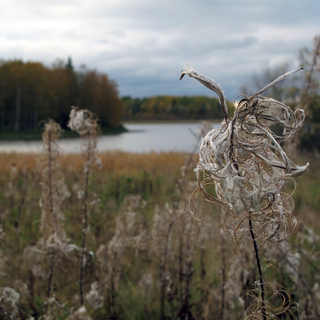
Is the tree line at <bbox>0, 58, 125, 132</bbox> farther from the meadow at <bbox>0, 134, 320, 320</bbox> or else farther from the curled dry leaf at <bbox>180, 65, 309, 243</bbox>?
the curled dry leaf at <bbox>180, 65, 309, 243</bbox>

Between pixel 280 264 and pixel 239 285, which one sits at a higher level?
pixel 280 264

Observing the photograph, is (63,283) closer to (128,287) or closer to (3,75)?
(128,287)

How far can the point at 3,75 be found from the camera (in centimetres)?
5459

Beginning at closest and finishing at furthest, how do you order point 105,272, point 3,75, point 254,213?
point 254,213
point 105,272
point 3,75

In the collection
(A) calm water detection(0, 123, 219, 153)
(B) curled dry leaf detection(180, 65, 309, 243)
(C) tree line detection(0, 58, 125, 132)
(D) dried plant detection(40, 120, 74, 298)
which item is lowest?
(A) calm water detection(0, 123, 219, 153)

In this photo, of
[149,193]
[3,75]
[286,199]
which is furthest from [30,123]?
[286,199]

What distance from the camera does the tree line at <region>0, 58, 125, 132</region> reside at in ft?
181

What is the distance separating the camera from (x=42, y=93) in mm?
56312

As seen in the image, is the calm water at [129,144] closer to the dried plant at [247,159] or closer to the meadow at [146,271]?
the meadow at [146,271]

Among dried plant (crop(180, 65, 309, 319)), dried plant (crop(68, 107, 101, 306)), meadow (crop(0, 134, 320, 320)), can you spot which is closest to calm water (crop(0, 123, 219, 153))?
dried plant (crop(68, 107, 101, 306))

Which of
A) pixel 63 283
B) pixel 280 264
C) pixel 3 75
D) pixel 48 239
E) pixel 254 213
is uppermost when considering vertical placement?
pixel 3 75

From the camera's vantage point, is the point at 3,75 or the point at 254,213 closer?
the point at 254,213

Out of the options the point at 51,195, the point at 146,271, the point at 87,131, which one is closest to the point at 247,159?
the point at 87,131

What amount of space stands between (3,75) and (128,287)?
57.1 metres
